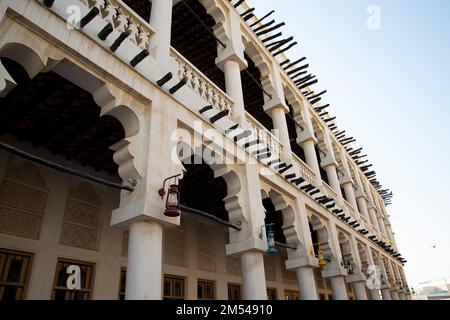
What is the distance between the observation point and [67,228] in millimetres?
6605

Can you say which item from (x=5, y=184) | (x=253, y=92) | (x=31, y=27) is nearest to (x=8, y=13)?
(x=31, y=27)

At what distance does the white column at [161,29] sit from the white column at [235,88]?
220 cm

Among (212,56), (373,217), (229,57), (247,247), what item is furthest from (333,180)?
(247,247)

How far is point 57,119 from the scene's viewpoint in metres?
5.79

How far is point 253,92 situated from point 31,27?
25.4ft

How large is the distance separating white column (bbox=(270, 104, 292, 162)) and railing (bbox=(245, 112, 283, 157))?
16 cm

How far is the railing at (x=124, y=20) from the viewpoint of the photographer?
4.75m

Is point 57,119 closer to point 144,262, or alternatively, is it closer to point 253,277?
point 144,262

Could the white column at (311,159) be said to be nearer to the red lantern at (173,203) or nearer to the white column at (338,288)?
the white column at (338,288)

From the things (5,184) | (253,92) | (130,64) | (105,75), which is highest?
(253,92)

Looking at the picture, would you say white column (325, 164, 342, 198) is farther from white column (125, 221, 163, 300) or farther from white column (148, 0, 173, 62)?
white column (125, 221, 163, 300)

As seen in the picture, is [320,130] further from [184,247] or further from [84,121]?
[84,121]

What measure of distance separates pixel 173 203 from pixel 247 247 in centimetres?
228

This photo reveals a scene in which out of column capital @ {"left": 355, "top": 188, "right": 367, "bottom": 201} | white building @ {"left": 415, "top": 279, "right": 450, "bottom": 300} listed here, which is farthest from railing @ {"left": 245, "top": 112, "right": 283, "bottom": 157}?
white building @ {"left": 415, "top": 279, "right": 450, "bottom": 300}
